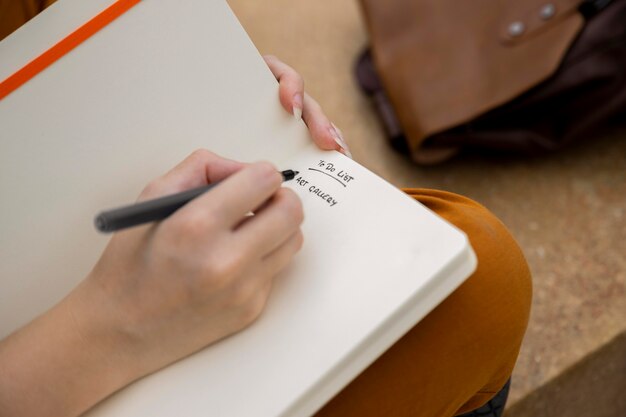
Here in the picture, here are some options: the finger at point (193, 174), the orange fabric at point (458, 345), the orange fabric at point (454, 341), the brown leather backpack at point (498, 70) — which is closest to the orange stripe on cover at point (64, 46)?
the orange fabric at point (454, 341)

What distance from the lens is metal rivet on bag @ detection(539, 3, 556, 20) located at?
81 cm

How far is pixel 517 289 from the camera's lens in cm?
44

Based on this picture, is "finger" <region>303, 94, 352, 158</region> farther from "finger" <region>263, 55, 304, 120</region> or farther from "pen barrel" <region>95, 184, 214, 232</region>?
"pen barrel" <region>95, 184, 214, 232</region>

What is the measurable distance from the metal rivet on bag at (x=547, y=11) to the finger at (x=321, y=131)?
46cm

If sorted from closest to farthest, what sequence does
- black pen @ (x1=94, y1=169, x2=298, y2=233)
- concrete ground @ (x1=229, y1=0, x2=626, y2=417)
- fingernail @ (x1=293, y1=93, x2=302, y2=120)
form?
black pen @ (x1=94, y1=169, x2=298, y2=233) → fingernail @ (x1=293, y1=93, x2=302, y2=120) → concrete ground @ (x1=229, y1=0, x2=626, y2=417)

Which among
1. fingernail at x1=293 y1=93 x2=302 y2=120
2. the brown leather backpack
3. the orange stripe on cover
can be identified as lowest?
the brown leather backpack

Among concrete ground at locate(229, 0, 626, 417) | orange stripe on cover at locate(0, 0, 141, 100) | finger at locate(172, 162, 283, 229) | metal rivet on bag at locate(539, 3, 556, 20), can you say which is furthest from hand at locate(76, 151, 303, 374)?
metal rivet on bag at locate(539, 3, 556, 20)

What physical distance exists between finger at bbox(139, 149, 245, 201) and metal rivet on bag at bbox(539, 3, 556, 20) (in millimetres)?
572

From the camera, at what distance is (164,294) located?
0.36 meters

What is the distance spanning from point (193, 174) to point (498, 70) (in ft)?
1.84

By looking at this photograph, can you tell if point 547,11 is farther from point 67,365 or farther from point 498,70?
point 67,365

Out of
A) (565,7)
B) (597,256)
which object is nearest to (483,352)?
(597,256)

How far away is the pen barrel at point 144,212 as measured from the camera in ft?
1.07

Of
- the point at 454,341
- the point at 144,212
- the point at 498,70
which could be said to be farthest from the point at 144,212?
the point at 498,70
